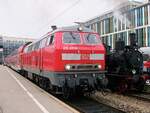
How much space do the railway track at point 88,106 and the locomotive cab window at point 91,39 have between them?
7.95 feet

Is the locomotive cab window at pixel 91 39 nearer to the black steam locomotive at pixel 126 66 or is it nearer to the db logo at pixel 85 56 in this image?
the db logo at pixel 85 56

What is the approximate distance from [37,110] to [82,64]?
3.32 meters

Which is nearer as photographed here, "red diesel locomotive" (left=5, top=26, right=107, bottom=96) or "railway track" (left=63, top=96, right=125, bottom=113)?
"railway track" (left=63, top=96, right=125, bottom=113)

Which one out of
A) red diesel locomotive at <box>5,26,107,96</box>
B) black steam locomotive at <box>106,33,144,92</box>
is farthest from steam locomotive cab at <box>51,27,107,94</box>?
black steam locomotive at <box>106,33,144,92</box>

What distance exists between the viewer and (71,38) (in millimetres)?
14516

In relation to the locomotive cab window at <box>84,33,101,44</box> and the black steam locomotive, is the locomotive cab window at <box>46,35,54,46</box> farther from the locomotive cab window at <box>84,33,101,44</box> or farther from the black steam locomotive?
the black steam locomotive

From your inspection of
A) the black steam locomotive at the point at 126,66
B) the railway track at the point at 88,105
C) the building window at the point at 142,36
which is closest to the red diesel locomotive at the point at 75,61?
the railway track at the point at 88,105

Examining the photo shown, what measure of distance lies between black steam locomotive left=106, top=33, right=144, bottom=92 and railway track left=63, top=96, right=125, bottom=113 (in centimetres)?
270

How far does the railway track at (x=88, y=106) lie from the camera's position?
12235mm

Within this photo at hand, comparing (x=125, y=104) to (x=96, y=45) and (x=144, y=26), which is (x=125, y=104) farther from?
(x=144, y=26)

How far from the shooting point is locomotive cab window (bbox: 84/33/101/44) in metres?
14.7

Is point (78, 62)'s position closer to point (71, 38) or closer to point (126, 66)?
point (71, 38)

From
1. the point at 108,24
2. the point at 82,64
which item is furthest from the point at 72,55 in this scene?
the point at 108,24

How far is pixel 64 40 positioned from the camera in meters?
14.3
